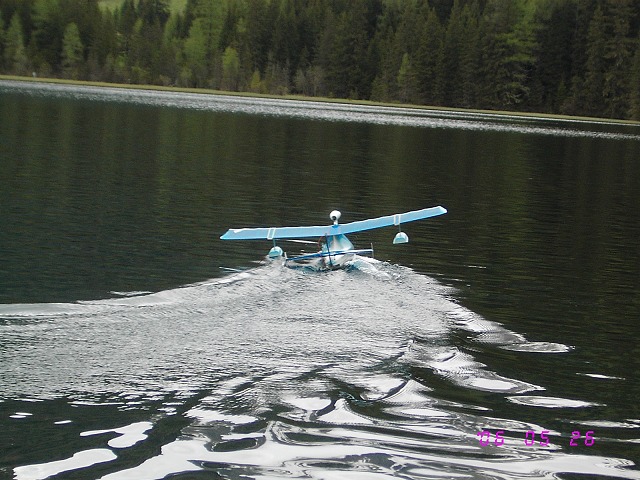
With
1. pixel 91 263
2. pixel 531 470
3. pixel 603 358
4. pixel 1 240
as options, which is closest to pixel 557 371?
pixel 603 358

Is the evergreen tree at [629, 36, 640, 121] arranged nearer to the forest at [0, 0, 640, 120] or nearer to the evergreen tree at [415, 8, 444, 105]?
the forest at [0, 0, 640, 120]

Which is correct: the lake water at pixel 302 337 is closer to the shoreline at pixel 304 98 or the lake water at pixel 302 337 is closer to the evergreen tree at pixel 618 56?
the shoreline at pixel 304 98

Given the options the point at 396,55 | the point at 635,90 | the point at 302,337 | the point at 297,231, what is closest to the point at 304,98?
the point at 396,55

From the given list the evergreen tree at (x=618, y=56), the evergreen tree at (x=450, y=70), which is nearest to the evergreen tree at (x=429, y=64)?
the evergreen tree at (x=450, y=70)

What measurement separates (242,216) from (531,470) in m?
22.5

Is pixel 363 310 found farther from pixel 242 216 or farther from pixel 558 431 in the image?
pixel 242 216

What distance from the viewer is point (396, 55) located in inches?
6767

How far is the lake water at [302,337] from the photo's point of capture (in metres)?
12.4

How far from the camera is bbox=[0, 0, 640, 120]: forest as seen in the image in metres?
158

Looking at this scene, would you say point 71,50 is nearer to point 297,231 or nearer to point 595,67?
point 595,67

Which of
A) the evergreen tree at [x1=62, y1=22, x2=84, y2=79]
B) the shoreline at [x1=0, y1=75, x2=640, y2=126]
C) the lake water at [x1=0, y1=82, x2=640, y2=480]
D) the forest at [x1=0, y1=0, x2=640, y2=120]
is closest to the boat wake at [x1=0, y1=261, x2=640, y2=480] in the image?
the lake water at [x1=0, y1=82, x2=640, y2=480]
